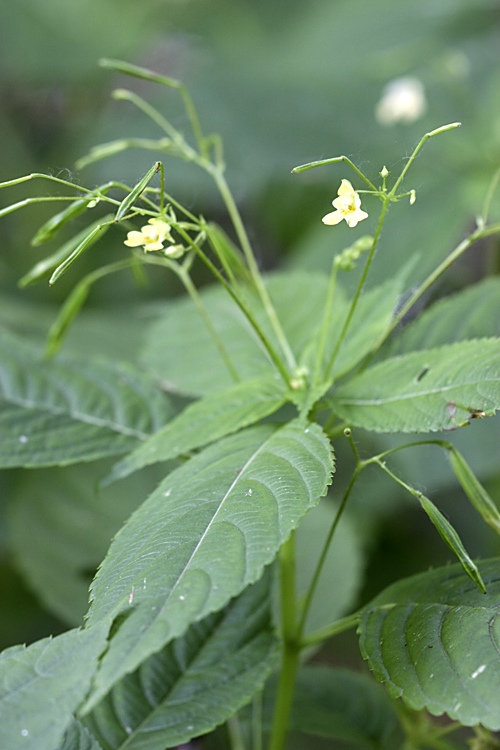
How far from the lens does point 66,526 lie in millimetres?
1056

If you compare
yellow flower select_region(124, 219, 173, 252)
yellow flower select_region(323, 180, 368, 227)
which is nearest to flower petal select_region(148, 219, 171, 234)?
yellow flower select_region(124, 219, 173, 252)

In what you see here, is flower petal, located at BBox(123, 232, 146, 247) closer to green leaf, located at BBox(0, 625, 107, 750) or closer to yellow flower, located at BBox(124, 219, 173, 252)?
yellow flower, located at BBox(124, 219, 173, 252)

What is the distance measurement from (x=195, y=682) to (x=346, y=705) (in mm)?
233

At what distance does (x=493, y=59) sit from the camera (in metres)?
2.04

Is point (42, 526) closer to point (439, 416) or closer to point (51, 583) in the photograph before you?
point (51, 583)

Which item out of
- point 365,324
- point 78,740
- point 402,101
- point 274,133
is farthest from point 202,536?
point 274,133

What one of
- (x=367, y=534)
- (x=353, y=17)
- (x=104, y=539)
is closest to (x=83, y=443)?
(x=104, y=539)

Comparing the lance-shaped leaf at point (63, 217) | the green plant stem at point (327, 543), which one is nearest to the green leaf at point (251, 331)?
the green plant stem at point (327, 543)

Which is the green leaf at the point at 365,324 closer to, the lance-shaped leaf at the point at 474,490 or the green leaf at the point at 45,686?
the lance-shaped leaf at the point at 474,490

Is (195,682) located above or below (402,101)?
below

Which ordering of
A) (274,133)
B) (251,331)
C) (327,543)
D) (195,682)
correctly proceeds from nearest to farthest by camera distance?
(327,543)
(195,682)
(251,331)
(274,133)

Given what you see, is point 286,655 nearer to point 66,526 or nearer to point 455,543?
point 455,543

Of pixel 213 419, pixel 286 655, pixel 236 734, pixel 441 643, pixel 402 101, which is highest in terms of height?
pixel 402 101

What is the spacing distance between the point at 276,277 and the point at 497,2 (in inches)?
62.9
